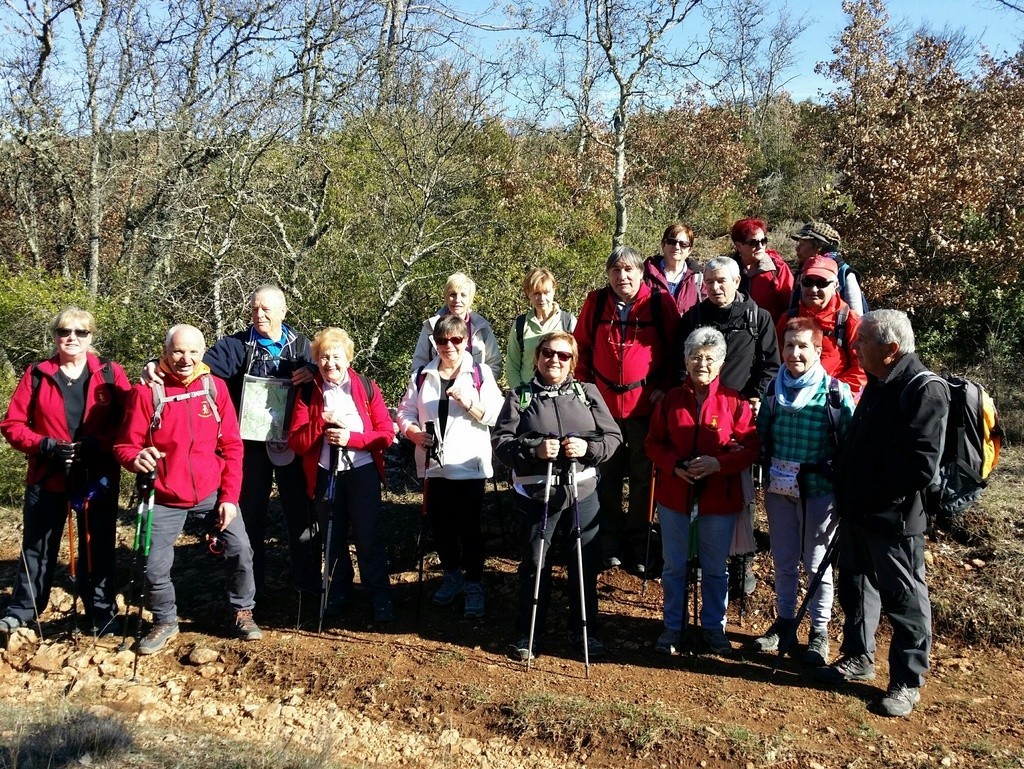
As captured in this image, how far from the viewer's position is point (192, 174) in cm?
1072

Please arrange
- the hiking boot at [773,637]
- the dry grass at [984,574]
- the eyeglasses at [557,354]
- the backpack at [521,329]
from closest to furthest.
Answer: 1. the eyeglasses at [557,354]
2. the hiking boot at [773,637]
3. the dry grass at [984,574]
4. the backpack at [521,329]

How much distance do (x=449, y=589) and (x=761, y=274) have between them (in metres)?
3.19

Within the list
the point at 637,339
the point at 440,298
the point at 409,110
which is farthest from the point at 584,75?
the point at 637,339

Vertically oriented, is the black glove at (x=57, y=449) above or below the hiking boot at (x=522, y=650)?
above

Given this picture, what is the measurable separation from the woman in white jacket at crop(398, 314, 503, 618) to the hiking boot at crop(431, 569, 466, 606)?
0.83ft

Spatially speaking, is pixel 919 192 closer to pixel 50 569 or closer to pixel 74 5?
pixel 50 569

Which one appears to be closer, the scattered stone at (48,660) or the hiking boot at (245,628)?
the scattered stone at (48,660)

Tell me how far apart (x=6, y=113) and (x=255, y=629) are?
9374 mm

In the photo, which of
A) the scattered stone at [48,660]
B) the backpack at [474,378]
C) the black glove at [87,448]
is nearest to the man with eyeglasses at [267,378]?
the backpack at [474,378]

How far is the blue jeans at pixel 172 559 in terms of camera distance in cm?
500

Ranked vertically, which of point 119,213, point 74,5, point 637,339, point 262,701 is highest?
point 74,5

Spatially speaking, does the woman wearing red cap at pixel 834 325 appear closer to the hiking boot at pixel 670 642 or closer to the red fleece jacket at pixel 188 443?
the hiking boot at pixel 670 642

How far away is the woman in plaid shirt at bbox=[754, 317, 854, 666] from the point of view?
182 inches

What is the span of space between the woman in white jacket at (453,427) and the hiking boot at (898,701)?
99.7 inches
